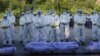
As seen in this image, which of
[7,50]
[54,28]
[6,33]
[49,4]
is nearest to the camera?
[7,50]

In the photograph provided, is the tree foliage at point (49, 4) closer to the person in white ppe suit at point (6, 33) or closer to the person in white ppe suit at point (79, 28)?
the person in white ppe suit at point (79, 28)

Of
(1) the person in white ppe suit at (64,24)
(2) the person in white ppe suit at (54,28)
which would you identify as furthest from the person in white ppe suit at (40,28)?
(1) the person in white ppe suit at (64,24)

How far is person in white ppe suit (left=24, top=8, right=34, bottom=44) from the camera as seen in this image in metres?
21.9

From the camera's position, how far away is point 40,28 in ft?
72.2

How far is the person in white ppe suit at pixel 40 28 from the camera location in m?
21.7

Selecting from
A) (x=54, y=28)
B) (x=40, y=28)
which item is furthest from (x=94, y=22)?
(x=40, y=28)

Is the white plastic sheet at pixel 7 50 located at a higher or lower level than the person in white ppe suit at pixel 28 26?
lower

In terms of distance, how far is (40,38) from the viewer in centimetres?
2222

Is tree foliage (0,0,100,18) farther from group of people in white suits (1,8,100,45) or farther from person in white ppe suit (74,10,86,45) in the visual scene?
person in white ppe suit (74,10,86,45)

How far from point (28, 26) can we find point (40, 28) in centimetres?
83

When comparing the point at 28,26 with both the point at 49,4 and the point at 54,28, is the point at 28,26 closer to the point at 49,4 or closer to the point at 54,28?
the point at 54,28

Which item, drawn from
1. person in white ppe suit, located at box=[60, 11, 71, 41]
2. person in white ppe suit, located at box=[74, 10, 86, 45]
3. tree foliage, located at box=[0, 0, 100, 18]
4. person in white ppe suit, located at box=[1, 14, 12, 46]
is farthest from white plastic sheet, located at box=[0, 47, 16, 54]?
tree foliage, located at box=[0, 0, 100, 18]

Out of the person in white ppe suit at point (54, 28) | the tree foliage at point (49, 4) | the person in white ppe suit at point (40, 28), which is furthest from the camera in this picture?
the tree foliage at point (49, 4)

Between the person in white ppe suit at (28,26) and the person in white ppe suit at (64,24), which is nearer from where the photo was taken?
the person in white ppe suit at (28,26)
